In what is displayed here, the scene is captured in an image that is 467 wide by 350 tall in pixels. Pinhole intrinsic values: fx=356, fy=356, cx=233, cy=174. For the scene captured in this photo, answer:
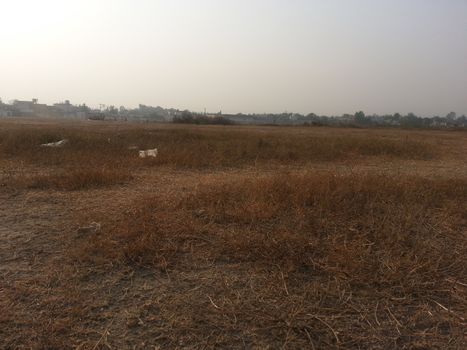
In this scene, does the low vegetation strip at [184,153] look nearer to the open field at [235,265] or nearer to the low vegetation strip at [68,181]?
the low vegetation strip at [68,181]

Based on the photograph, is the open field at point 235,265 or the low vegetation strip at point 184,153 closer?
the open field at point 235,265

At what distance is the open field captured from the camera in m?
2.32

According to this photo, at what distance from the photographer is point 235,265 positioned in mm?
3164

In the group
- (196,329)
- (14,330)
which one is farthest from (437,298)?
(14,330)

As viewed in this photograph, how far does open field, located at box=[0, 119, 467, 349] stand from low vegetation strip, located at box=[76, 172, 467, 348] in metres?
0.01

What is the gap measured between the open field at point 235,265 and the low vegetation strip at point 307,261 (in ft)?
0.04

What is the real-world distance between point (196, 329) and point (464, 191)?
5.59 metres

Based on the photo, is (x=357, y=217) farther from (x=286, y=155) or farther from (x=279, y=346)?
(x=286, y=155)

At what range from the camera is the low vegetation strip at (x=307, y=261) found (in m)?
2.37

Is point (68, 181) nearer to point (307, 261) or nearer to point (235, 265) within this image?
point (235, 265)

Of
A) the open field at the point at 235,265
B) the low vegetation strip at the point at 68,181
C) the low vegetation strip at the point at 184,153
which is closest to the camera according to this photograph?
the open field at the point at 235,265

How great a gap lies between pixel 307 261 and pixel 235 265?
0.65 m

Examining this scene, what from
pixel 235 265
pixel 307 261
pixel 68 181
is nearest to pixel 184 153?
pixel 68 181

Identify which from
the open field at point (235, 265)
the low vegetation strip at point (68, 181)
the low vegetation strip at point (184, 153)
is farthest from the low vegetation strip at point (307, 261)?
the low vegetation strip at point (184, 153)
